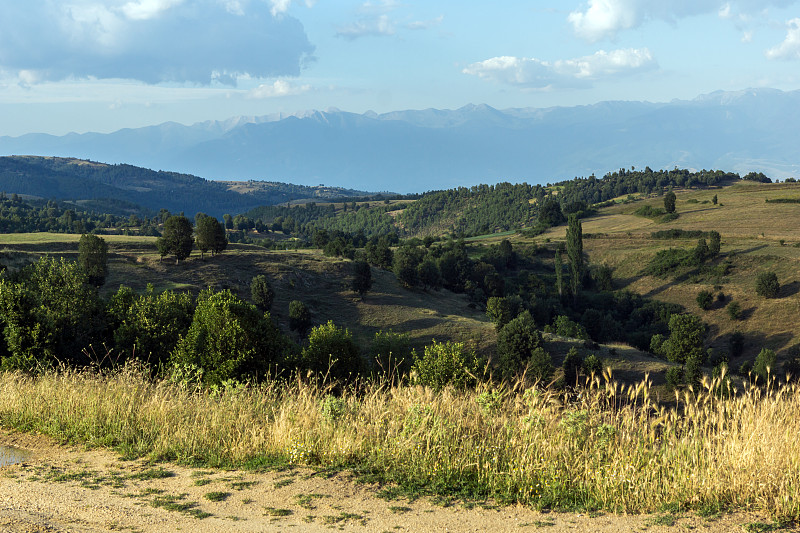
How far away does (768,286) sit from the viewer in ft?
247

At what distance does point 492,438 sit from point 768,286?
82023mm

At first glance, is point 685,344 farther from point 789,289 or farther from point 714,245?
point 714,245

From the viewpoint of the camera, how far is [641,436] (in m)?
7.78

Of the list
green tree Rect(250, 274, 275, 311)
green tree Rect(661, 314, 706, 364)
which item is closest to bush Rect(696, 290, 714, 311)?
green tree Rect(661, 314, 706, 364)

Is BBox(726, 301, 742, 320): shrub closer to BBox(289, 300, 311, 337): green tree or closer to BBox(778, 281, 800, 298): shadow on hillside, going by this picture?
BBox(778, 281, 800, 298): shadow on hillside

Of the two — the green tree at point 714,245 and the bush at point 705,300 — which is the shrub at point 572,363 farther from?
the green tree at point 714,245

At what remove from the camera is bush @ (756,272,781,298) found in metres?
75.1

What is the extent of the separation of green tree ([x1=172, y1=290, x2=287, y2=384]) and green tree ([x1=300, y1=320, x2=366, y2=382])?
17.1ft

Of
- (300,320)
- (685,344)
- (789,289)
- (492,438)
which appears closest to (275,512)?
(492,438)

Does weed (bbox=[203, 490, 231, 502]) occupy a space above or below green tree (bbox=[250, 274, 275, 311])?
above

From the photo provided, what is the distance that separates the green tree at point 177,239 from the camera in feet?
206

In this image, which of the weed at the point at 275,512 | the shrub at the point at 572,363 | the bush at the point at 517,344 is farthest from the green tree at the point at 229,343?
the shrub at the point at 572,363

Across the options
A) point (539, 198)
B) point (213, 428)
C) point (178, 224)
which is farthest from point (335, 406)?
point (539, 198)

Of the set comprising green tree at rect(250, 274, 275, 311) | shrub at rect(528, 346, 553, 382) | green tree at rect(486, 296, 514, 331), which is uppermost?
green tree at rect(250, 274, 275, 311)
